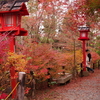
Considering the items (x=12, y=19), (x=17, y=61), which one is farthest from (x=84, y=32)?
(x=17, y=61)

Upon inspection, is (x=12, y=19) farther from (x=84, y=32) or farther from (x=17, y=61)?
(x=84, y=32)

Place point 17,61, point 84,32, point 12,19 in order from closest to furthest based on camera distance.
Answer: point 17,61
point 12,19
point 84,32

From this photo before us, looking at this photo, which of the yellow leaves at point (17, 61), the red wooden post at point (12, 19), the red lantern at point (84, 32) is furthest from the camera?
the red lantern at point (84, 32)

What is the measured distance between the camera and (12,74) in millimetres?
6027

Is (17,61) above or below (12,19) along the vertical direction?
below

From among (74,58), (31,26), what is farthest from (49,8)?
(74,58)

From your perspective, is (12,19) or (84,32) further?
(84,32)

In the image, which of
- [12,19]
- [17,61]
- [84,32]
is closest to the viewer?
[17,61]

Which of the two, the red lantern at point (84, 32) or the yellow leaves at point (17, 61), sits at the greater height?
the red lantern at point (84, 32)

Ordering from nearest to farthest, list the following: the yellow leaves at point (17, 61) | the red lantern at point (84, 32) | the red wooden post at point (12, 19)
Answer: the yellow leaves at point (17, 61) < the red wooden post at point (12, 19) < the red lantern at point (84, 32)

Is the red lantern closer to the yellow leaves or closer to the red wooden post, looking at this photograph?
the red wooden post

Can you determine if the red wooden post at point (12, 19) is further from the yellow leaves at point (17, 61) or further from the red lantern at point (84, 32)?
the red lantern at point (84, 32)

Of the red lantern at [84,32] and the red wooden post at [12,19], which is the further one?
the red lantern at [84,32]

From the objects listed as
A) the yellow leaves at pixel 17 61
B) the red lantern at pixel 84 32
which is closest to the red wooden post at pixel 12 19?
the yellow leaves at pixel 17 61
